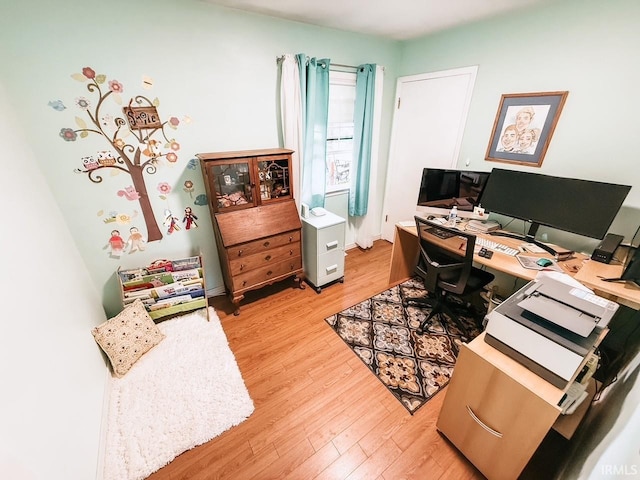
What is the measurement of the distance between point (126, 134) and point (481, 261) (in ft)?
8.76

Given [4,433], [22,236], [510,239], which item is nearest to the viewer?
[4,433]

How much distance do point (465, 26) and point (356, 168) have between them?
1555mm

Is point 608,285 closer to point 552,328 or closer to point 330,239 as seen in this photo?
point 552,328

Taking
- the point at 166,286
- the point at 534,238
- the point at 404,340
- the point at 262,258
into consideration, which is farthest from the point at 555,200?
the point at 166,286

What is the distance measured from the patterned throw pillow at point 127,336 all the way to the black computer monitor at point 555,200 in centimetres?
292

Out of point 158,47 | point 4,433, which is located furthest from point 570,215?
point 158,47

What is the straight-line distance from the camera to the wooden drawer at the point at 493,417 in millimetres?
998

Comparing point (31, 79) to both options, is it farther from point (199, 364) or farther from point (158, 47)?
point (199, 364)

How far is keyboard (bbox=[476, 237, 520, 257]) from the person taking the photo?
1.82 meters

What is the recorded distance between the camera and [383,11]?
6.48ft

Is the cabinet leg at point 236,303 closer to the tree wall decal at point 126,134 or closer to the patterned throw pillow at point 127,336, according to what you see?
the patterned throw pillow at point 127,336

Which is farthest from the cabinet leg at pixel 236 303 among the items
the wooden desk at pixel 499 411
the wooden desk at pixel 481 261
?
the wooden desk at pixel 499 411

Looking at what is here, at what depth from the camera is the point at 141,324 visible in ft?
6.26

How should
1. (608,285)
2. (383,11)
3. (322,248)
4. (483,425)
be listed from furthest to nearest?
1. (322,248)
2. (383,11)
3. (608,285)
4. (483,425)
